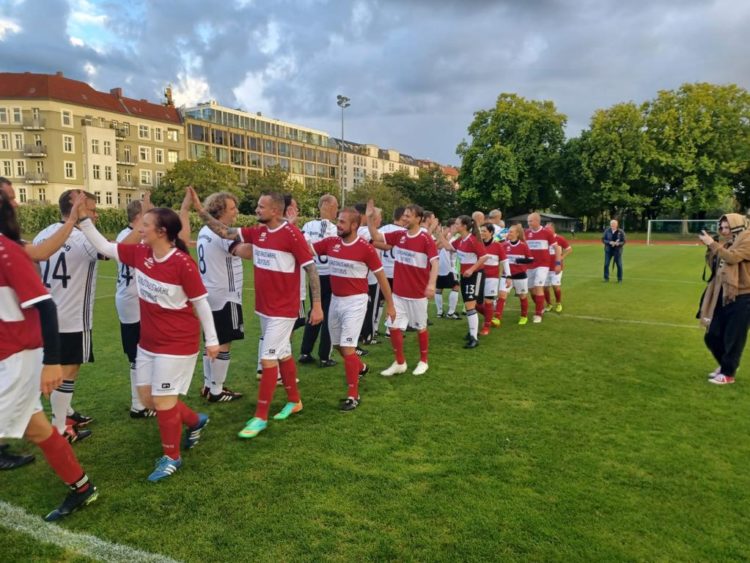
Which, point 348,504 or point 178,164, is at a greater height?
point 178,164

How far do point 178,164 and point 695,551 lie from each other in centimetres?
5587

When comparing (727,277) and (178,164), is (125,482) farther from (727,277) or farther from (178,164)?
(178,164)

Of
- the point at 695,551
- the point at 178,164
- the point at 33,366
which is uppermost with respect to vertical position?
the point at 178,164

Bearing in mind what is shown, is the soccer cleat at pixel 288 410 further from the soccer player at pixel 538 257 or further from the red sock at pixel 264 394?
the soccer player at pixel 538 257

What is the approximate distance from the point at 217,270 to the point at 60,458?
102 inches

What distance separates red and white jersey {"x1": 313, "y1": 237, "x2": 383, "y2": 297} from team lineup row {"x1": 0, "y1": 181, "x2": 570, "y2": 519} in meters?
0.01

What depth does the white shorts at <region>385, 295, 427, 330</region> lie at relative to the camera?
22.1 feet

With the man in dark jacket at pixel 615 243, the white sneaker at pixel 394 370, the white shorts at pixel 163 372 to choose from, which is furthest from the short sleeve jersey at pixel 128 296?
the man in dark jacket at pixel 615 243

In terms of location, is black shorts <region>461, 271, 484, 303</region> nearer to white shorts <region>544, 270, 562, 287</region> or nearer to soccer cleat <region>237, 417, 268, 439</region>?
white shorts <region>544, 270, 562, 287</region>

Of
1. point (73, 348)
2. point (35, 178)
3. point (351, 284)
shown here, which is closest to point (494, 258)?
point (351, 284)

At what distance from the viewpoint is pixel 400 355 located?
22.3 feet

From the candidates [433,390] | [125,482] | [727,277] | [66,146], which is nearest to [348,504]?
[125,482]

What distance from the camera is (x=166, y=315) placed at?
385cm

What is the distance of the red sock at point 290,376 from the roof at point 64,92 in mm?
64461
